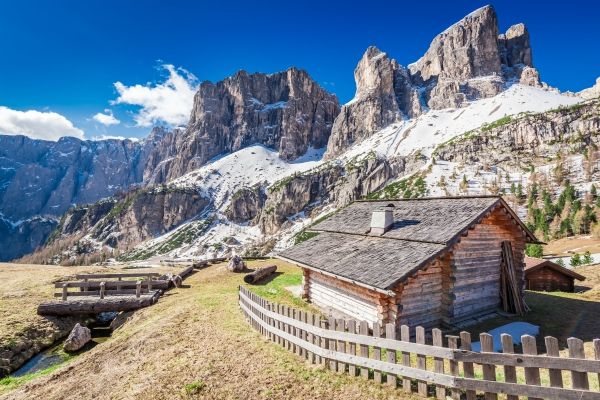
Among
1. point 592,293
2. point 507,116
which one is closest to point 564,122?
point 507,116

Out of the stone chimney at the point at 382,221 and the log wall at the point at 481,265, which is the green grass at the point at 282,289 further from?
the log wall at the point at 481,265

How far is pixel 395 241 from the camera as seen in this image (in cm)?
1717

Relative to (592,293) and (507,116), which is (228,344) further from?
(507,116)

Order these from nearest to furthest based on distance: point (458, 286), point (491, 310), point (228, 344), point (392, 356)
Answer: point (392, 356)
point (228, 344)
point (458, 286)
point (491, 310)

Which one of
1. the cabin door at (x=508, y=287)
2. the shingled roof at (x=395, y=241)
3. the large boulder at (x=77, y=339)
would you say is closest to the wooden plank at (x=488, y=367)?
the shingled roof at (x=395, y=241)

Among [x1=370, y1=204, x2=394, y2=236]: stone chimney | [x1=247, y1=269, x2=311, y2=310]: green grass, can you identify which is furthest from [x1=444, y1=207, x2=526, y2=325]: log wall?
[x1=247, y1=269, x2=311, y2=310]: green grass

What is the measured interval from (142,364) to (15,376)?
7702 millimetres

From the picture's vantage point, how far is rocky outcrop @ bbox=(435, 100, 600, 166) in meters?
142

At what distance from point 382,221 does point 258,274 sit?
14472 millimetres

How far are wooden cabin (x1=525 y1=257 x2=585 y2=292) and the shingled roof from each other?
1410cm

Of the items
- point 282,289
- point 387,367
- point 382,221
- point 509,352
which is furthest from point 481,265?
point 282,289

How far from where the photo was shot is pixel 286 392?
816cm

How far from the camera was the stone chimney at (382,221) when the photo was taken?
18.8m

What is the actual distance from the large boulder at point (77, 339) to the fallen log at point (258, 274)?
12978 mm
